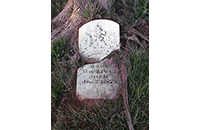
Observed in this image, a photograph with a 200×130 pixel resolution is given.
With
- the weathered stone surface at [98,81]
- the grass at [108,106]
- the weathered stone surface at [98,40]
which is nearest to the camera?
the grass at [108,106]

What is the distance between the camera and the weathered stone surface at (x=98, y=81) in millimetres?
1783

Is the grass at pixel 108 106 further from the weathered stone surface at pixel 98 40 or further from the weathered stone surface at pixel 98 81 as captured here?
the weathered stone surface at pixel 98 40

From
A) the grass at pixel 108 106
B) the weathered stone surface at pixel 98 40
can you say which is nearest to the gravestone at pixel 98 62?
the weathered stone surface at pixel 98 40

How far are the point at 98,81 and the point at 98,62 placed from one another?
28 centimetres

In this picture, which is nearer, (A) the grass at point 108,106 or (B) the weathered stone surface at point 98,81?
(A) the grass at point 108,106

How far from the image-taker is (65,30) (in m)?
Answer: 2.24

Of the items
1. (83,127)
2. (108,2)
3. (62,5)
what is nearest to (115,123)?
(83,127)

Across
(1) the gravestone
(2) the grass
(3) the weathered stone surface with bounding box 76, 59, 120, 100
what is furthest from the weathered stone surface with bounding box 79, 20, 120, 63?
(2) the grass

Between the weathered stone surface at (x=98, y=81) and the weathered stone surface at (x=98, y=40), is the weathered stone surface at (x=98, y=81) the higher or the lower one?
the lower one

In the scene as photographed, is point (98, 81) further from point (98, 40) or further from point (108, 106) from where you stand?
point (98, 40)

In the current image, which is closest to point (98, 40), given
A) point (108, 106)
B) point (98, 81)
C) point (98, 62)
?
point (98, 62)

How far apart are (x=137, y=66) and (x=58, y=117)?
126 centimetres

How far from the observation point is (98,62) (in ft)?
6.28

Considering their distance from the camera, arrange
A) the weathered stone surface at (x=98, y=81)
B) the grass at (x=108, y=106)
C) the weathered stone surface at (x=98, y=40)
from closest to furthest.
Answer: the grass at (x=108, y=106), the weathered stone surface at (x=98, y=81), the weathered stone surface at (x=98, y=40)
